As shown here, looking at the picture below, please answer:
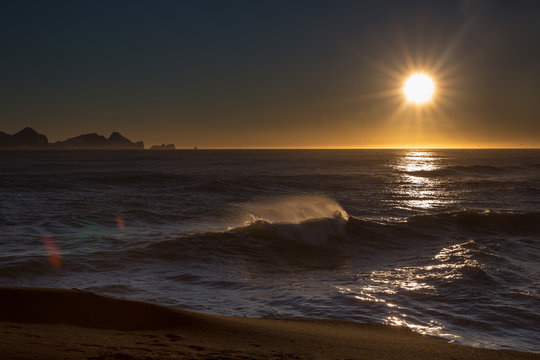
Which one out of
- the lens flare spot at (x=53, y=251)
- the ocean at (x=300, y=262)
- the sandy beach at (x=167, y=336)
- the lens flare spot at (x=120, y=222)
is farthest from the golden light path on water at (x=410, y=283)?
the lens flare spot at (x=120, y=222)

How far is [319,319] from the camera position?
21.4 feet

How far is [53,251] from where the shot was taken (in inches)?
458

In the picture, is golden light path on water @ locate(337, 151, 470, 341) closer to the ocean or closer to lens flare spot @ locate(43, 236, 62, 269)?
the ocean

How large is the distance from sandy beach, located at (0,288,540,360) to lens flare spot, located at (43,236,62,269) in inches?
200

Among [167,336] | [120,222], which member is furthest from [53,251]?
[167,336]

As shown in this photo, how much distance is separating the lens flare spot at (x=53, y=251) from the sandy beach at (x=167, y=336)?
5.09 meters

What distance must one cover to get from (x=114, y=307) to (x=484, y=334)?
5621mm

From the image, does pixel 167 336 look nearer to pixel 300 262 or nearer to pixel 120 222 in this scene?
pixel 300 262

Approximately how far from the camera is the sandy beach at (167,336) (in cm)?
417

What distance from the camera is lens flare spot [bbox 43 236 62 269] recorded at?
1038 centimetres

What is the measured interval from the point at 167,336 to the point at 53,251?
8.47 meters

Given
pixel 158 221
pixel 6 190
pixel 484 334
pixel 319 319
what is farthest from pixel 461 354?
pixel 6 190

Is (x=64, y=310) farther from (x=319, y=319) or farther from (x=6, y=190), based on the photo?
(x=6, y=190)

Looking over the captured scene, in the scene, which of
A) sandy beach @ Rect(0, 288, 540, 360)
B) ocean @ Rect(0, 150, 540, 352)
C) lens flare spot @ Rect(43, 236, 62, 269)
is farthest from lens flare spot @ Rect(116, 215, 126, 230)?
sandy beach @ Rect(0, 288, 540, 360)
